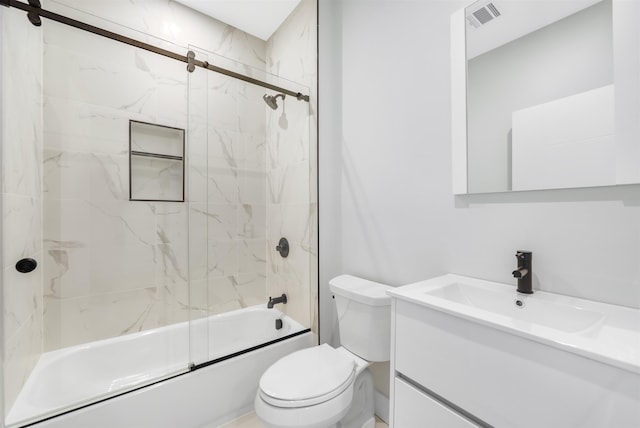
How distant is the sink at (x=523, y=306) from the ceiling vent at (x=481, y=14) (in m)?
1.04

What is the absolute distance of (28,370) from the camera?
4.24 ft


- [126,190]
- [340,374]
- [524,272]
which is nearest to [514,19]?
[524,272]

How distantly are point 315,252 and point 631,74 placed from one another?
147 centimetres

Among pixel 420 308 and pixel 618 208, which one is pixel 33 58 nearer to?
pixel 420 308

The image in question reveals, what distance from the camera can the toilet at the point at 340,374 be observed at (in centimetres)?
107

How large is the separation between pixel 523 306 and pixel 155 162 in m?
2.04

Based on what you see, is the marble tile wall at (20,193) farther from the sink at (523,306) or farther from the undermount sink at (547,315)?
the sink at (523,306)

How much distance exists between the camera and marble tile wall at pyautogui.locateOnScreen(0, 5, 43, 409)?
3.60 feet

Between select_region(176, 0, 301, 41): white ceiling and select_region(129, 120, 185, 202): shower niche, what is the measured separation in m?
0.89

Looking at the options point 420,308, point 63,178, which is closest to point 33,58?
point 63,178

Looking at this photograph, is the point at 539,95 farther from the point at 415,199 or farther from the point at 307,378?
the point at 307,378

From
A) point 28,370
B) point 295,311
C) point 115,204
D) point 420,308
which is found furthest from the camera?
point 295,311

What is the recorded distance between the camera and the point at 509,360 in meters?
0.68

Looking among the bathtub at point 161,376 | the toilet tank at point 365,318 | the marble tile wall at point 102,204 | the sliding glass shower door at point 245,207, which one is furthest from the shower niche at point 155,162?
the toilet tank at point 365,318
